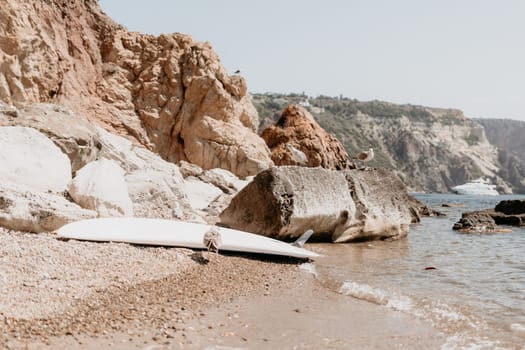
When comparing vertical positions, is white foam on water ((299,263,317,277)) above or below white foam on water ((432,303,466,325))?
above

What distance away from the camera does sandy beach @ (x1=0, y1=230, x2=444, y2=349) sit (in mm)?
4250

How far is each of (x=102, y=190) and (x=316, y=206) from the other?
4421mm

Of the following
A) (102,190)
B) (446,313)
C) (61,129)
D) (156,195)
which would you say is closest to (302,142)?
(156,195)

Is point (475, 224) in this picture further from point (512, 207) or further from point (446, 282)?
point (446, 282)

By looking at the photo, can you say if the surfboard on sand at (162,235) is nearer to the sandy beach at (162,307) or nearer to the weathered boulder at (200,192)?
the sandy beach at (162,307)

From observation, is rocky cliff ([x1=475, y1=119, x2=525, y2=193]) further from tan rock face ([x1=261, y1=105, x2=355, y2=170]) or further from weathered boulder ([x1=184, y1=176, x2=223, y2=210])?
weathered boulder ([x1=184, y1=176, x2=223, y2=210])

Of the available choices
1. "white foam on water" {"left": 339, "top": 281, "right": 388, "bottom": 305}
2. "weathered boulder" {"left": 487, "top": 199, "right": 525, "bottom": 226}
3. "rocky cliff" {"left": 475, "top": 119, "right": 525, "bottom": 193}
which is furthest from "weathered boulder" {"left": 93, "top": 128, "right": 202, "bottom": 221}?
"rocky cliff" {"left": 475, "top": 119, "right": 525, "bottom": 193}

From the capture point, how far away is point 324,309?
5809 mm

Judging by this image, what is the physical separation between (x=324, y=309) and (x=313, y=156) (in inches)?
790

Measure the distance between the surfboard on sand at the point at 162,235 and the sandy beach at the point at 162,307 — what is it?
25cm

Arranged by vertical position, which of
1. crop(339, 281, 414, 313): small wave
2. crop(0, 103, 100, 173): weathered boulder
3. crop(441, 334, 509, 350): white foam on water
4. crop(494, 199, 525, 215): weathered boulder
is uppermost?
crop(0, 103, 100, 173): weathered boulder

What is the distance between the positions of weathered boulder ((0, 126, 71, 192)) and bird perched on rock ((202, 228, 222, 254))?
2.75m

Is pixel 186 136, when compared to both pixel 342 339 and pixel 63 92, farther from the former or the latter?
pixel 342 339

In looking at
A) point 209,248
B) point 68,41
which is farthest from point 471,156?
point 209,248
